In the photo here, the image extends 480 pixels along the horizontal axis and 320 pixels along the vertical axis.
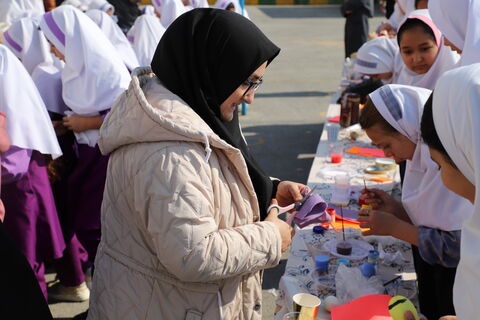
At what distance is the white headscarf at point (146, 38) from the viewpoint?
5.68 meters

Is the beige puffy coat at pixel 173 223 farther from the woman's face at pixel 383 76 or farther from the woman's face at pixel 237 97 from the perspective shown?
the woman's face at pixel 383 76

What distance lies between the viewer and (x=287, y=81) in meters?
10.8

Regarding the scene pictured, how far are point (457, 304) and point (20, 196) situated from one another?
2.64 metres

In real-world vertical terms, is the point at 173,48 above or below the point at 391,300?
above

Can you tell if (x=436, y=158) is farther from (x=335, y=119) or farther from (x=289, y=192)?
(x=335, y=119)

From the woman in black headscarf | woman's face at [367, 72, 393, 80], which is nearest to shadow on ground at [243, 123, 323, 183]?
woman's face at [367, 72, 393, 80]

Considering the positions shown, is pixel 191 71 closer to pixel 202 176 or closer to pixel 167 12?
pixel 202 176

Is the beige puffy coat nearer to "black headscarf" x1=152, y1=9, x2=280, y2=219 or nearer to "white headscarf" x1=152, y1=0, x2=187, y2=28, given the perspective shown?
"black headscarf" x1=152, y1=9, x2=280, y2=219

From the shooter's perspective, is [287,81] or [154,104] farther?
[287,81]

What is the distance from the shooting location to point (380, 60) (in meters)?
5.13

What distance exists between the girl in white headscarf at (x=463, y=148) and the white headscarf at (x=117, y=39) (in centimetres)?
353

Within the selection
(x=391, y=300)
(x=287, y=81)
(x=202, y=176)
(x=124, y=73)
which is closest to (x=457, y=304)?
(x=391, y=300)

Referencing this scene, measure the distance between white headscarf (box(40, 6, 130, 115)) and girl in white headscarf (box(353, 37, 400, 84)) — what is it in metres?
2.40

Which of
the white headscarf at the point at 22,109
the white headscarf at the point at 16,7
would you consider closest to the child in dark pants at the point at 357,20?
the white headscarf at the point at 16,7
